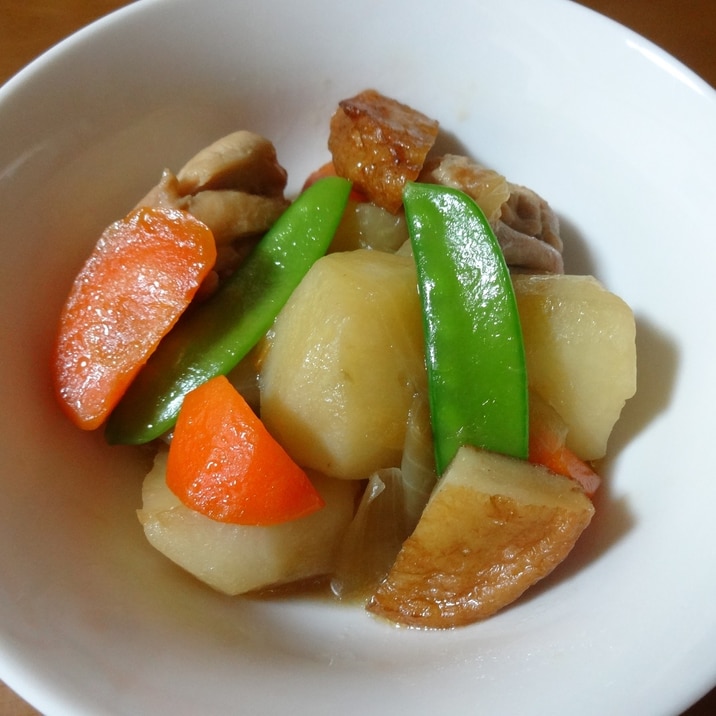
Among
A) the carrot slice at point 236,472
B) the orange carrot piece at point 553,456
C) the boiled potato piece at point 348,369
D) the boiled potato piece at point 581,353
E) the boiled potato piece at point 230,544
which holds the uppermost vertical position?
the boiled potato piece at point 581,353

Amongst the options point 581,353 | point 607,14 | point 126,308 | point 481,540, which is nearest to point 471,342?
point 581,353

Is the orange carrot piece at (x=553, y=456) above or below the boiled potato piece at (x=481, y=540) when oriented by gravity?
above

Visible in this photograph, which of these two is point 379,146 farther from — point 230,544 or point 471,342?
point 230,544

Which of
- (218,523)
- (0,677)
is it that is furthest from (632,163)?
(0,677)

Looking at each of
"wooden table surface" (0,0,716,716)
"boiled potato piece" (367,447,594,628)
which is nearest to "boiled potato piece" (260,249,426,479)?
"boiled potato piece" (367,447,594,628)

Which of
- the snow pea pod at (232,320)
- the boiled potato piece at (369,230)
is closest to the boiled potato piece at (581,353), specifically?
the boiled potato piece at (369,230)

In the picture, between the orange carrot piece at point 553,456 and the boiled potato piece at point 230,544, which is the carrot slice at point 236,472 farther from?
the orange carrot piece at point 553,456

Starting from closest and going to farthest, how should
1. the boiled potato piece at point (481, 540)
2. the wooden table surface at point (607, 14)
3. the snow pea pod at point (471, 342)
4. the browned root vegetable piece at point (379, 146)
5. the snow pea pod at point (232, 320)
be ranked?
the boiled potato piece at point (481, 540)
the snow pea pod at point (471, 342)
the snow pea pod at point (232, 320)
the browned root vegetable piece at point (379, 146)
the wooden table surface at point (607, 14)
